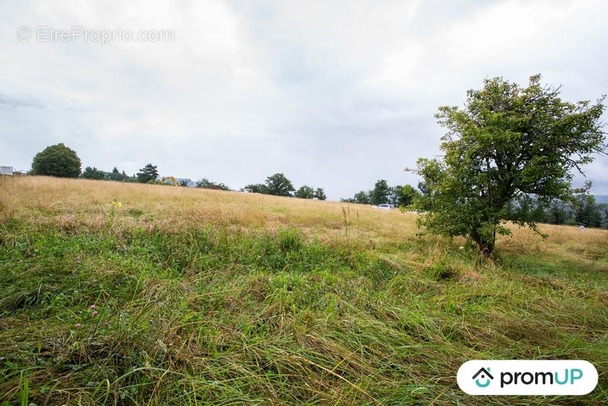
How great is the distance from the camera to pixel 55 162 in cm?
5044

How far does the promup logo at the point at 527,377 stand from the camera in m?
2.07

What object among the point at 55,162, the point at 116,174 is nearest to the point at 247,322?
the point at 55,162

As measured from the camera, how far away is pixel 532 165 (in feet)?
23.6

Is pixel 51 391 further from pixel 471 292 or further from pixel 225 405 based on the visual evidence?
pixel 471 292

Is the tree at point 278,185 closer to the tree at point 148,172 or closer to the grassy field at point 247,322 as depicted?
the tree at point 148,172

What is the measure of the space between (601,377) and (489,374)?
909 mm

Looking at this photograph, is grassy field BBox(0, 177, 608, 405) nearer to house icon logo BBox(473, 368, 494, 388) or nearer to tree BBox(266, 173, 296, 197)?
house icon logo BBox(473, 368, 494, 388)

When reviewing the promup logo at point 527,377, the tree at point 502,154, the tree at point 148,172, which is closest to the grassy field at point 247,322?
the promup logo at point 527,377

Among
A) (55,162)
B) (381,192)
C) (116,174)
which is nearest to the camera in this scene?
(55,162)

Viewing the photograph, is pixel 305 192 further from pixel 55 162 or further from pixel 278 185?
pixel 55 162

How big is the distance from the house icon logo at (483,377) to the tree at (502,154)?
6.51 metres

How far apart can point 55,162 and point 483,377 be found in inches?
2726

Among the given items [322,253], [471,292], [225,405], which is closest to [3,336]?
[225,405]

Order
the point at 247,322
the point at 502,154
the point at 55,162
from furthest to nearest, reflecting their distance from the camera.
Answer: the point at 55,162, the point at 502,154, the point at 247,322
